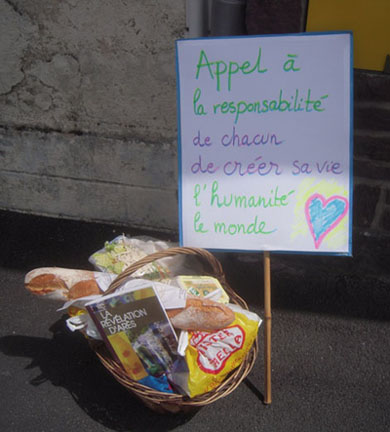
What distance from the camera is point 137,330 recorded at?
1707 millimetres

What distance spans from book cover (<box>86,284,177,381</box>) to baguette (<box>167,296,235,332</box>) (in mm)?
54

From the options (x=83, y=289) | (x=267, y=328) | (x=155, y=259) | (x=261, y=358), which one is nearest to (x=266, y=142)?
(x=155, y=259)

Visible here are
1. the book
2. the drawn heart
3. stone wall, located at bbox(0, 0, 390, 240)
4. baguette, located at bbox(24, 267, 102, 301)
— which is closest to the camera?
the book

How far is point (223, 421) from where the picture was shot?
190 cm

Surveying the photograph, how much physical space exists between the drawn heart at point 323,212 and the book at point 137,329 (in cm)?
66

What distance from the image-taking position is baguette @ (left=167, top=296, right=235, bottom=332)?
5.57 feet

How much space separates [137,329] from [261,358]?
74cm

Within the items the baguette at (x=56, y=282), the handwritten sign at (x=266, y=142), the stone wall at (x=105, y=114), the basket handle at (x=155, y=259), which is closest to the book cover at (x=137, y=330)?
the basket handle at (x=155, y=259)

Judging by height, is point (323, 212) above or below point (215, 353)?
above

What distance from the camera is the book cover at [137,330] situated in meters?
1.66

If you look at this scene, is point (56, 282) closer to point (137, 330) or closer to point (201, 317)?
point (137, 330)

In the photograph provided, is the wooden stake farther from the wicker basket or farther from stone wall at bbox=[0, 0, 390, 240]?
stone wall at bbox=[0, 0, 390, 240]

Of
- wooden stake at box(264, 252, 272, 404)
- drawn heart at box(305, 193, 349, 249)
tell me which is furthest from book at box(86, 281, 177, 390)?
drawn heart at box(305, 193, 349, 249)

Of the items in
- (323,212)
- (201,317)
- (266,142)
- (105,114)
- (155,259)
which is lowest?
(201,317)
